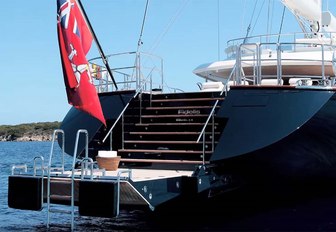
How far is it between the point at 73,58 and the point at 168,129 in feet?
8.88

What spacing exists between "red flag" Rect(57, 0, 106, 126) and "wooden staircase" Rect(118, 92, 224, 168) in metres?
1.70

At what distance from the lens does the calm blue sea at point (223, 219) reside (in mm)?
8836

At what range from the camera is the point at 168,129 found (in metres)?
10.1

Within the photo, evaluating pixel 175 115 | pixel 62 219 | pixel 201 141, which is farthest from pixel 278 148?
pixel 62 219

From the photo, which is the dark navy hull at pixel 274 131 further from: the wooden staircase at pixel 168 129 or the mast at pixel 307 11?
the mast at pixel 307 11

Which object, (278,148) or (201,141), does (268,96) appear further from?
(201,141)

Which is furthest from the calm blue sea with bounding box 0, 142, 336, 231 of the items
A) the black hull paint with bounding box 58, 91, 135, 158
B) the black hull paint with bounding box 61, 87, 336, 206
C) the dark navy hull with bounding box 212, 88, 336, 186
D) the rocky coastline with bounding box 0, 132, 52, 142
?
the rocky coastline with bounding box 0, 132, 52, 142

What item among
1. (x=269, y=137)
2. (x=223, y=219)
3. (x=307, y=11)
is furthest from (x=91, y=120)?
(x=307, y=11)

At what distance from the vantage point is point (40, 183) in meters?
7.58

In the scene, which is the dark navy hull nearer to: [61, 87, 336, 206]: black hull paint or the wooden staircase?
[61, 87, 336, 206]: black hull paint

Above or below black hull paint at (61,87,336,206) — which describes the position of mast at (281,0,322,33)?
above

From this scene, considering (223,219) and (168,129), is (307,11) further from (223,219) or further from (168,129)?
(223,219)

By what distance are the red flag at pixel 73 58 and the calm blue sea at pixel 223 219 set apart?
213 cm

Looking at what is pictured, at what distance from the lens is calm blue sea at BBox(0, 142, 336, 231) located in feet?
29.0
